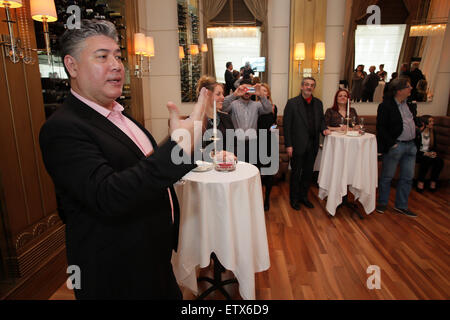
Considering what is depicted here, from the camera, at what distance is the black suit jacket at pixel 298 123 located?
370 centimetres

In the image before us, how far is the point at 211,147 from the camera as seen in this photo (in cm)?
234

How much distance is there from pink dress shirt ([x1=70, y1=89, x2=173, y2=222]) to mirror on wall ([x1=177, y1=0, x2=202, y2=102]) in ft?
14.8

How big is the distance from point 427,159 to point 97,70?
5105 mm

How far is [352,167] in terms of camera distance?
11.3 ft

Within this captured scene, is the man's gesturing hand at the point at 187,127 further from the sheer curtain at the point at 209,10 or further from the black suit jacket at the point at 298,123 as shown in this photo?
the sheer curtain at the point at 209,10

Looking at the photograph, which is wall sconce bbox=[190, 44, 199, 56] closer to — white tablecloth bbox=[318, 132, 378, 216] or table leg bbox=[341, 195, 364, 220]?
white tablecloth bbox=[318, 132, 378, 216]

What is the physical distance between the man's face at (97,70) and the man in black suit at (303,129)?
10.1ft

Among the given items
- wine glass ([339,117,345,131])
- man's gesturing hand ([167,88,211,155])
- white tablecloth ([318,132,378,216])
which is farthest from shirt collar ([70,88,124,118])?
wine glass ([339,117,345,131])

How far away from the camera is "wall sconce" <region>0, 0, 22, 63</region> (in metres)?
1.84

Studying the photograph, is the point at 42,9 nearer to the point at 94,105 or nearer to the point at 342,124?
the point at 94,105

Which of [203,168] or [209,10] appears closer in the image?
[203,168]

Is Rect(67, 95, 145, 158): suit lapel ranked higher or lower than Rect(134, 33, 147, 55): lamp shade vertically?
lower

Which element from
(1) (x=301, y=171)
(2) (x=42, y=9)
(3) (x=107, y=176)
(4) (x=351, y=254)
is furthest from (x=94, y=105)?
(1) (x=301, y=171)
